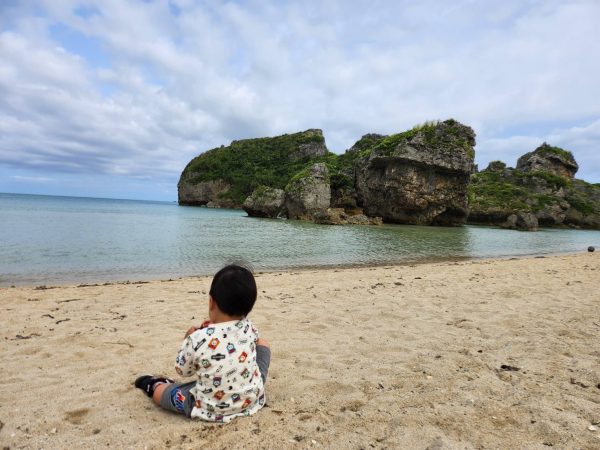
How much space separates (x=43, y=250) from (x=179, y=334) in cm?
1243

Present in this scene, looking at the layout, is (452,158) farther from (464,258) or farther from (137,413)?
(137,413)

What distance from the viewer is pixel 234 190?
3647 inches

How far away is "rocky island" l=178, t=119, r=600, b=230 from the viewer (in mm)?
42719

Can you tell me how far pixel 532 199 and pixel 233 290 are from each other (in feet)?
207

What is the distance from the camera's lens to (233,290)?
120 inches

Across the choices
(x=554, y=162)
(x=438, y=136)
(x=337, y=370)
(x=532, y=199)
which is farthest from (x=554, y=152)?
(x=337, y=370)

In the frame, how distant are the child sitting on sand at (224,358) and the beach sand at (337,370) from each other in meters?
0.14

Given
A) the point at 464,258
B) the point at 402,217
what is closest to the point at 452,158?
the point at 402,217

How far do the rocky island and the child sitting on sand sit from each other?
37.0 metres

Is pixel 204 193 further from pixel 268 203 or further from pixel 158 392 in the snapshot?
pixel 158 392

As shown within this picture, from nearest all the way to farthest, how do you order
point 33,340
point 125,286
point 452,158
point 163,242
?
point 33,340, point 125,286, point 163,242, point 452,158

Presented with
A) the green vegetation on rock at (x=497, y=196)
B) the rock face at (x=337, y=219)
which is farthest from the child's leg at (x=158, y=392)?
the green vegetation on rock at (x=497, y=196)

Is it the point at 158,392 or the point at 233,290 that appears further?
the point at 158,392

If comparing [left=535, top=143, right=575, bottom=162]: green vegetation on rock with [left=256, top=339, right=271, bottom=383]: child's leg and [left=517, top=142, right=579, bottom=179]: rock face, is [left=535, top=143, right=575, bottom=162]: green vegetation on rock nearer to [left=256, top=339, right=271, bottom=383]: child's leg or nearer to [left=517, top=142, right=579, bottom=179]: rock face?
[left=517, top=142, right=579, bottom=179]: rock face
